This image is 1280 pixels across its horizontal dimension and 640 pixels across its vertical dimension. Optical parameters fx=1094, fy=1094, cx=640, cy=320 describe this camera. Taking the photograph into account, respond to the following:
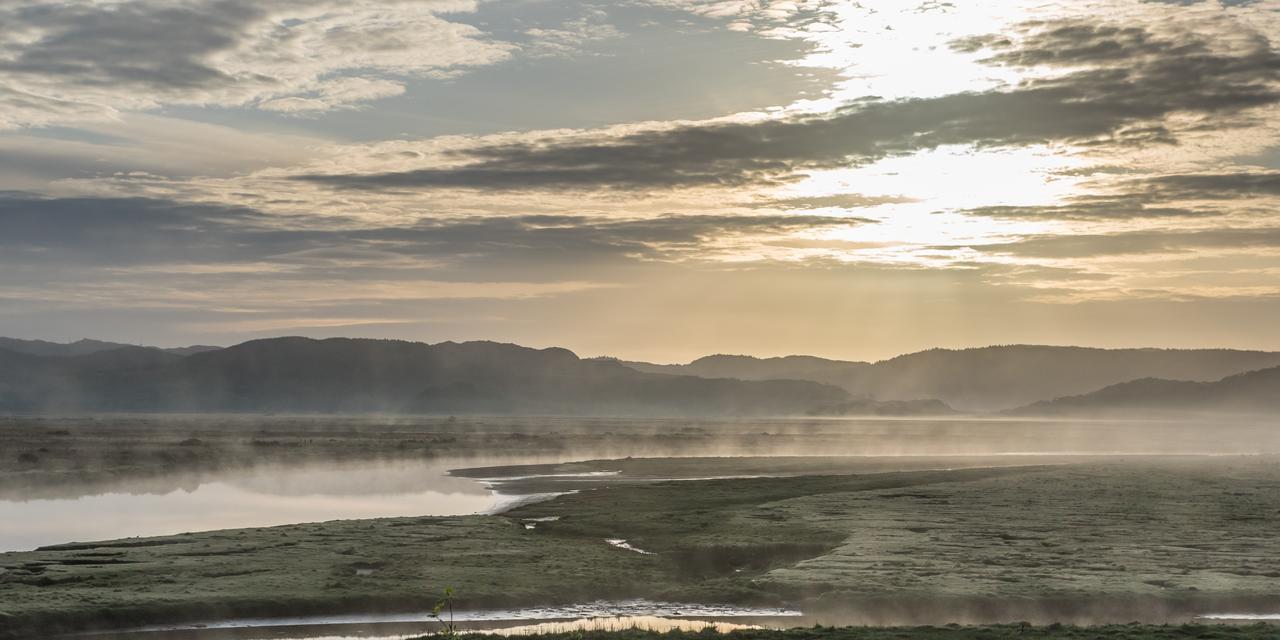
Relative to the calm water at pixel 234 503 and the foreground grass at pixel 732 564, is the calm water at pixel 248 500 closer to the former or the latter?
the calm water at pixel 234 503

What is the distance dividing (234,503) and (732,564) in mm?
27924

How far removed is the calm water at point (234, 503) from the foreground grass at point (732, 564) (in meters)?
6.21

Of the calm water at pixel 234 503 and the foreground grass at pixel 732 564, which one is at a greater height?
the foreground grass at pixel 732 564

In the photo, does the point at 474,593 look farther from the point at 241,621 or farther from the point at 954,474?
the point at 954,474

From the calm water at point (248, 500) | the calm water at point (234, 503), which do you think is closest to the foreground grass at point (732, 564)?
the calm water at point (234, 503)

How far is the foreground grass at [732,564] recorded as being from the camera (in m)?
24.2

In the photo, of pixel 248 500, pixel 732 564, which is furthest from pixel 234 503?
pixel 732 564

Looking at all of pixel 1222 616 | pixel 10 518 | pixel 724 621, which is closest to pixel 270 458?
pixel 10 518

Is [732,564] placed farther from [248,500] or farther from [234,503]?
[248,500]

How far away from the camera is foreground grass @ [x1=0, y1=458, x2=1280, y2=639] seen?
79.4 feet

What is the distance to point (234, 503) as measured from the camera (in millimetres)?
49750

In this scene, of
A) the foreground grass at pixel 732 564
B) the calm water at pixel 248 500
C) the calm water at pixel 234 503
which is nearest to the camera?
the foreground grass at pixel 732 564

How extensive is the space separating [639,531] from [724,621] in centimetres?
1444

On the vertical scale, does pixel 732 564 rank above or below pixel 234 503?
above
